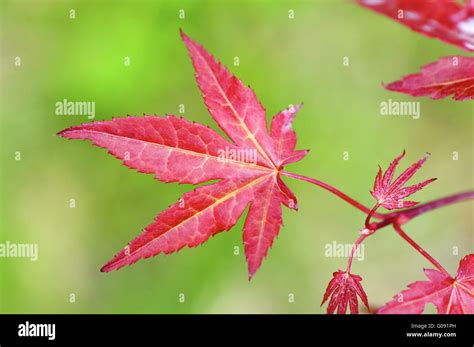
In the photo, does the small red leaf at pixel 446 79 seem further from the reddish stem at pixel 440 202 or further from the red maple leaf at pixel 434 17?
the reddish stem at pixel 440 202

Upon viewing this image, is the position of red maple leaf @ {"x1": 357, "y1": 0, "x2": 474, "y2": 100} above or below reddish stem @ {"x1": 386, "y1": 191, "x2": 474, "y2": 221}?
above

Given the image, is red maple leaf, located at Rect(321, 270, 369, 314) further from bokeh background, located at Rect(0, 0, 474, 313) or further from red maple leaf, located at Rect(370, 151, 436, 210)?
bokeh background, located at Rect(0, 0, 474, 313)

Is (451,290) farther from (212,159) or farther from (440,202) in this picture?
(212,159)

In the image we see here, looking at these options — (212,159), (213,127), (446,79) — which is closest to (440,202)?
(446,79)

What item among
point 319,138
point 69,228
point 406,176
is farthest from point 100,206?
point 406,176

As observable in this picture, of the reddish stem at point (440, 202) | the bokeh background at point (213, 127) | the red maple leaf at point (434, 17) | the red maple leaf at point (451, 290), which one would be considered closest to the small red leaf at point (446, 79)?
the red maple leaf at point (434, 17)

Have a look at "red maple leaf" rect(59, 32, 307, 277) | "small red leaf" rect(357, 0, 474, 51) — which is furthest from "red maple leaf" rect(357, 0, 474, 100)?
"red maple leaf" rect(59, 32, 307, 277)
